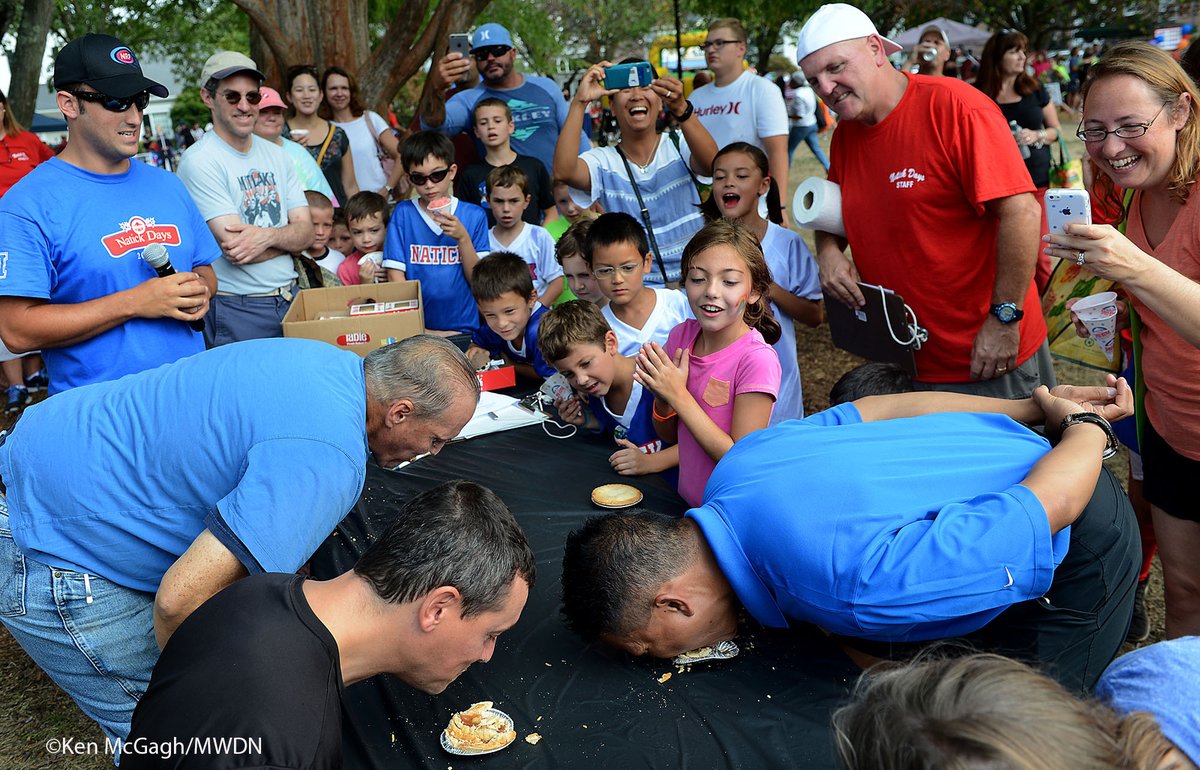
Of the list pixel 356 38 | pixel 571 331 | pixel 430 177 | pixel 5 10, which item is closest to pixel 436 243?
pixel 430 177

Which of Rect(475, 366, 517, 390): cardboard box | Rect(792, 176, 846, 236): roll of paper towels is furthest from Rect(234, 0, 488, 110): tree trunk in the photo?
Rect(792, 176, 846, 236): roll of paper towels

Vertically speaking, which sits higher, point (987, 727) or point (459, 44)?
point (459, 44)

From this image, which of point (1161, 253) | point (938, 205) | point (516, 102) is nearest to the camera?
point (1161, 253)

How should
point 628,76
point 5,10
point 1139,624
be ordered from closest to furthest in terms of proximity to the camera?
point 1139,624
point 628,76
point 5,10

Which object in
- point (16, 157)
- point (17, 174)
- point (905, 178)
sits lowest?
point (905, 178)

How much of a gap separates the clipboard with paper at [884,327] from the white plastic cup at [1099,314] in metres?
0.66

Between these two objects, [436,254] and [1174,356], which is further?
[436,254]

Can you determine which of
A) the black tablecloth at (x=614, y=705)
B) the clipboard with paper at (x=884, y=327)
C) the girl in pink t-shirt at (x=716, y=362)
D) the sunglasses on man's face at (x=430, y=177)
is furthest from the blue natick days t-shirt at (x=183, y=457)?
the sunglasses on man's face at (x=430, y=177)

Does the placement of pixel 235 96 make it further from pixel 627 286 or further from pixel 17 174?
pixel 17 174

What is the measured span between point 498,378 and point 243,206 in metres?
1.53

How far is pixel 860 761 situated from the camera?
1.04m

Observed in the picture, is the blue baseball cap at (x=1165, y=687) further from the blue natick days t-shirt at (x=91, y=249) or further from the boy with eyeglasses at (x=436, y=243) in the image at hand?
the boy with eyeglasses at (x=436, y=243)

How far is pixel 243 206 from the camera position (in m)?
4.27

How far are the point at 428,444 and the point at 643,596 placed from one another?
0.69 m
